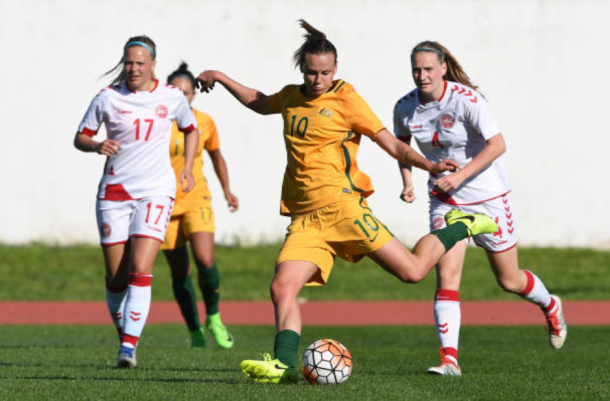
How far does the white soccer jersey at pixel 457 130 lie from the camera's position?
275 inches

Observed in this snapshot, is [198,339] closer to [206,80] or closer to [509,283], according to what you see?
[509,283]

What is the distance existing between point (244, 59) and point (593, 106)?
281 inches

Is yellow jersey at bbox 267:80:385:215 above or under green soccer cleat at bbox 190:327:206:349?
above

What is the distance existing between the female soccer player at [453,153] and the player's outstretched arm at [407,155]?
2.12 feet

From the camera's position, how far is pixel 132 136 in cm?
783

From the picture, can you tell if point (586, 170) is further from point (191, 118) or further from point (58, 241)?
point (191, 118)

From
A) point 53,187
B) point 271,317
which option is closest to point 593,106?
point 271,317

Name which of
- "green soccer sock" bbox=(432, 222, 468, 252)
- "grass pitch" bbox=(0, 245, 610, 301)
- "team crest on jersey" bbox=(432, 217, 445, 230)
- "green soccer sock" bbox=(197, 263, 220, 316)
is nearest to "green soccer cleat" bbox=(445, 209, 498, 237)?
Result: "green soccer sock" bbox=(432, 222, 468, 252)

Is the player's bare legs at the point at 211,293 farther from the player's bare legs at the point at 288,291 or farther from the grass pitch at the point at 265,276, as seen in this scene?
the grass pitch at the point at 265,276

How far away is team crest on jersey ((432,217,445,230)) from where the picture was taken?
7.14 m

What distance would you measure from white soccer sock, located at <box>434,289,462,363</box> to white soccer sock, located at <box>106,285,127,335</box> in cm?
265

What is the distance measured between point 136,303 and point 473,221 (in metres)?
2.58

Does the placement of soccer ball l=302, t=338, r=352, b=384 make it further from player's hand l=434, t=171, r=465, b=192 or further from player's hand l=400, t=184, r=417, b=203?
player's hand l=400, t=184, r=417, b=203

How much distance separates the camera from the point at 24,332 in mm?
12609
